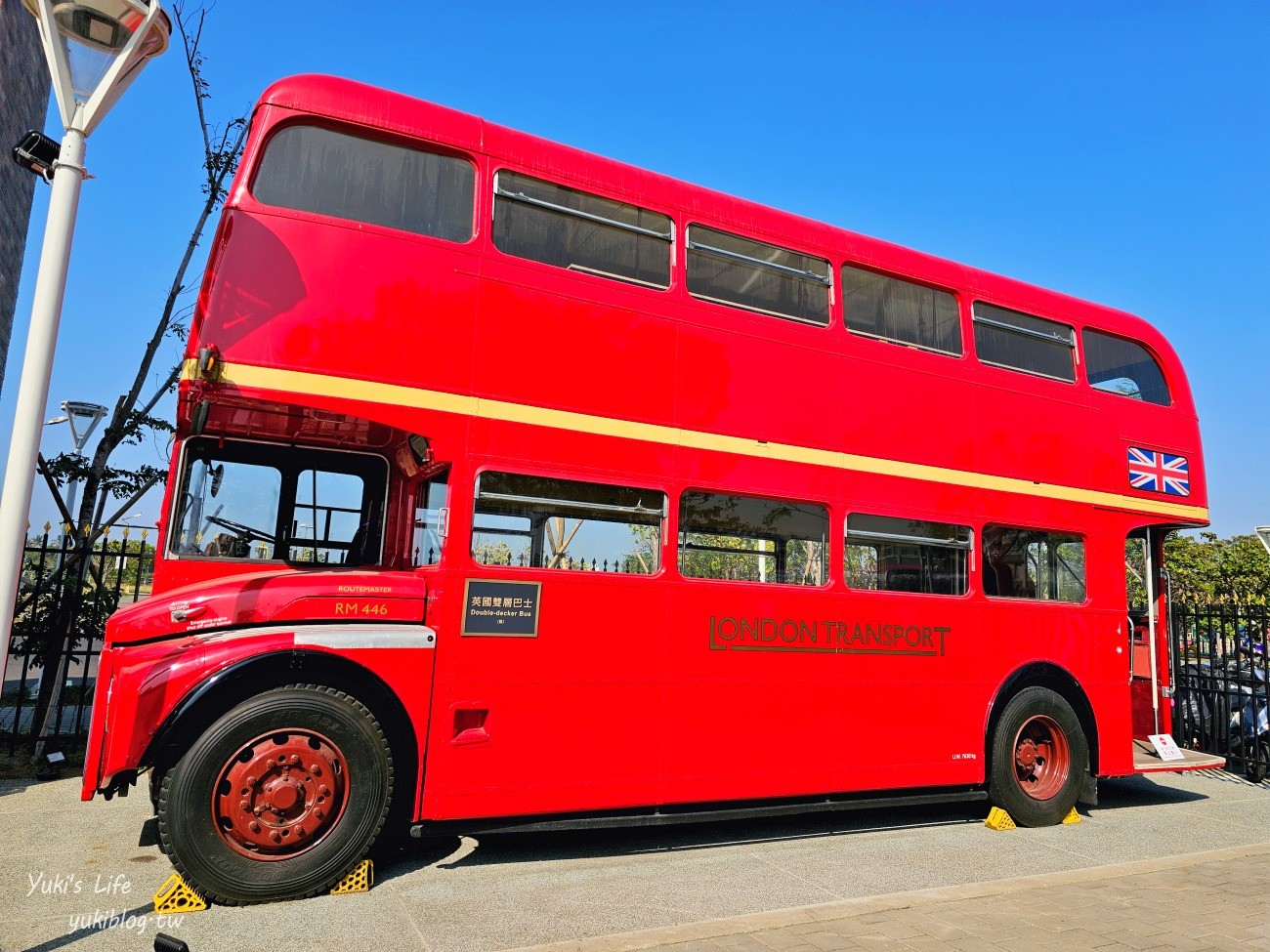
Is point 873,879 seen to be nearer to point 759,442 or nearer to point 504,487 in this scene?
point 759,442

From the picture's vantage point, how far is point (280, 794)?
4.41 meters

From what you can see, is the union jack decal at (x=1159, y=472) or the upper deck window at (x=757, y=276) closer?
the upper deck window at (x=757, y=276)

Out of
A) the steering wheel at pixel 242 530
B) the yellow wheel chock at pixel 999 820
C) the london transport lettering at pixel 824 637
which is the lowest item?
the yellow wheel chock at pixel 999 820

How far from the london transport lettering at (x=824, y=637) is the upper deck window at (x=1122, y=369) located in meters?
3.08

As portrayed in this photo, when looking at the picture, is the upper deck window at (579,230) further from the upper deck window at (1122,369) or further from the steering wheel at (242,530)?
the upper deck window at (1122,369)

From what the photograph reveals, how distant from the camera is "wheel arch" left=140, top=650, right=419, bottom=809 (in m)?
4.29

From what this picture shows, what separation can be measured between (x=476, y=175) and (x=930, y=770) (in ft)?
17.9

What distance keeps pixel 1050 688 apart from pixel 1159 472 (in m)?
2.42

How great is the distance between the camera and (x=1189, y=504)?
808cm

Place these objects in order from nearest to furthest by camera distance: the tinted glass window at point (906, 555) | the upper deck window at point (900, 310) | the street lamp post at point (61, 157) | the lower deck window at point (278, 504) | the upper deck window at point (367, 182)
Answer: the street lamp post at point (61, 157)
the upper deck window at point (367, 182)
the lower deck window at point (278, 504)
the tinted glass window at point (906, 555)
the upper deck window at point (900, 310)

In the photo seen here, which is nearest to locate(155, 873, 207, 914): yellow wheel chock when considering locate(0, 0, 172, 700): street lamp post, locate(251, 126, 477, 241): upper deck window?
locate(0, 0, 172, 700): street lamp post

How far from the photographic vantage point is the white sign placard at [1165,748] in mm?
7602

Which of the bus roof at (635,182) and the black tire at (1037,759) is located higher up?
the bus roof at (635,182)

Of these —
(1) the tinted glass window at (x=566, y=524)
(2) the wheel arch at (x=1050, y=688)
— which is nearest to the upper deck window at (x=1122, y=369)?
(2) the wheel arch at (x=1050, y=688)
